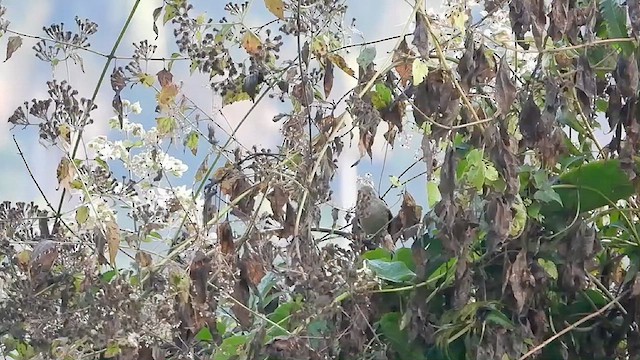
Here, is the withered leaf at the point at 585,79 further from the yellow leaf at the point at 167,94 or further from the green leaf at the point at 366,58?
the yellow leaf at the point at 167,94

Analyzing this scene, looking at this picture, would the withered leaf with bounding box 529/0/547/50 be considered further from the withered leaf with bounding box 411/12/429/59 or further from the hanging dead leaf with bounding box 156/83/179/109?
the hanging dead leaf with bounding box 156/83/179/109

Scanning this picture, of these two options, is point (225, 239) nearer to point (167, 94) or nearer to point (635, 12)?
point (167, 94)

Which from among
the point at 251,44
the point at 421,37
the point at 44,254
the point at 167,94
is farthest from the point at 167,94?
the point at 421,37

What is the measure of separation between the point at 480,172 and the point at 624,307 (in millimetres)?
248

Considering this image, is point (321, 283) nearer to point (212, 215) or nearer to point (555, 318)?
point (212, 215)

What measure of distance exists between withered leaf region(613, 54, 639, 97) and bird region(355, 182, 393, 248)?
0.28 meters

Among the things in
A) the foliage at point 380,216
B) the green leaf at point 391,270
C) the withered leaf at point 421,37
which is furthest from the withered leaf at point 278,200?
the withered leaf at point 421,37

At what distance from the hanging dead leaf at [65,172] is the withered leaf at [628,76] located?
0.56 m

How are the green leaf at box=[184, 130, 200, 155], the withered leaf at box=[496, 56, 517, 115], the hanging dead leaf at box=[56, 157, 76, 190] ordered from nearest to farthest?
the withered leaf at box=[496, 56, 517, 115] < the hanging dead leaf at box=[56, 157, 76, 190] < the green leaf at box=[184, 130, 200, 155]

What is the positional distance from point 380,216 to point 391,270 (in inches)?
4.9

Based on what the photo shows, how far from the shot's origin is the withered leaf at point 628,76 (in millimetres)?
798

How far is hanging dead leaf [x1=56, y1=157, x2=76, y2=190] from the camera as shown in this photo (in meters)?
0.98

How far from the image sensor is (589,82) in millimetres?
822

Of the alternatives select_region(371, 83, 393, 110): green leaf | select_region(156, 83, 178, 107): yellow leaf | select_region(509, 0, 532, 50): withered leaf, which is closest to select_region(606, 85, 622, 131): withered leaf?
select_region(509, 0, 532, 50): withered leaf
